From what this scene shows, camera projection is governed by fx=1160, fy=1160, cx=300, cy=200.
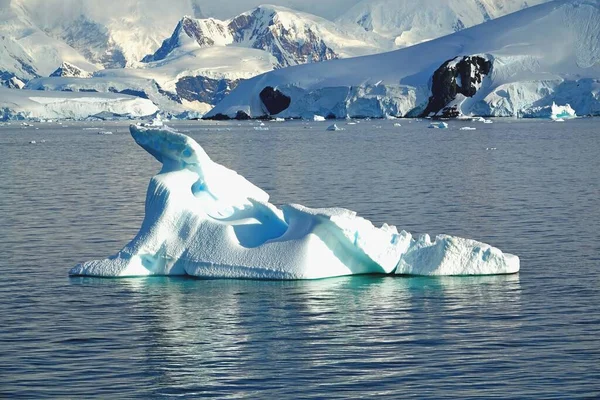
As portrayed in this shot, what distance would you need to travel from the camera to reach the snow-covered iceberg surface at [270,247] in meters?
17.5

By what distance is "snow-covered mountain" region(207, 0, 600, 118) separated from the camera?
4587 inches

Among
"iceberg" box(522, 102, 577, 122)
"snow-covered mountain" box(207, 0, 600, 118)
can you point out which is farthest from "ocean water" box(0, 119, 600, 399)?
"snow-covered mountain" box(207, 0, 600, 118)

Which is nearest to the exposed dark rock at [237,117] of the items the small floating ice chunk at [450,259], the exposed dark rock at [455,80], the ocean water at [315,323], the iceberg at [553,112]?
the exposed dark rock at [455,80]

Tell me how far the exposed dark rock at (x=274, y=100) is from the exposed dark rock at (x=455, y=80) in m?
21.9

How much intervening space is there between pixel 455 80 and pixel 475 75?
2.39 meters

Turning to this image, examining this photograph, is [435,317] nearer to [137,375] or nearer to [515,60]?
[137,375]

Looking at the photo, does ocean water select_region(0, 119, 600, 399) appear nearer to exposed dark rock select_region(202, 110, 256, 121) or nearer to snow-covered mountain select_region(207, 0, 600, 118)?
snow-covered mountain select_region(207, 0, 600, 118)

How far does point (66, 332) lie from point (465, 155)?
40.9 meters

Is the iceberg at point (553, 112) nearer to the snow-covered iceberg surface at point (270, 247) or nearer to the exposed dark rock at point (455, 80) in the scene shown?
the exposed dark rock at point (455, 80)

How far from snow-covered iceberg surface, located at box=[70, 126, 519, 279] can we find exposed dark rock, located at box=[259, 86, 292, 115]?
127 meters

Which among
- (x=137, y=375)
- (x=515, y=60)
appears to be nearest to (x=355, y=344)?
(x=137, y=375)

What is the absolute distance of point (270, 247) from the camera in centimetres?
1753

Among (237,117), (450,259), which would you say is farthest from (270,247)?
(237,117)

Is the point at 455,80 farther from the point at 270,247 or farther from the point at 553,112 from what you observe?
the point at 270,247
